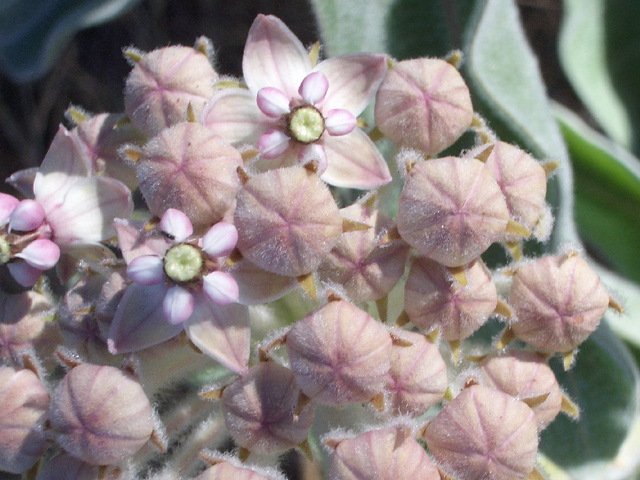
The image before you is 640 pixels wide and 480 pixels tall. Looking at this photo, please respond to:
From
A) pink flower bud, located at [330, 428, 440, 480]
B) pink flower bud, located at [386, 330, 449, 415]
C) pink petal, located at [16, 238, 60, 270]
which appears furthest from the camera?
pink petal, located at [16, 238, 60, 270]

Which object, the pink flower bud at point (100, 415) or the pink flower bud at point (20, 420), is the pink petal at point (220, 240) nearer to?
the pink flower bud at point (100, 415)

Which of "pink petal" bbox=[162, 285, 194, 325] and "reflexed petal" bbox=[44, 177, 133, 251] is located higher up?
"reflexed petal" bbox=[44, 177, 133, 251]

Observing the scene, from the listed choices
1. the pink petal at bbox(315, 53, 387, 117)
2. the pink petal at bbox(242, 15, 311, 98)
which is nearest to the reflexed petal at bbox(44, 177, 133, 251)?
the pink petal at bbox(242, 15, 311, 98)

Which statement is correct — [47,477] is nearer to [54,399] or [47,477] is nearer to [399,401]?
[54,399]

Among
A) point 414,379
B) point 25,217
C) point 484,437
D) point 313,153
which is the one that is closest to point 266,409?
point 414,379

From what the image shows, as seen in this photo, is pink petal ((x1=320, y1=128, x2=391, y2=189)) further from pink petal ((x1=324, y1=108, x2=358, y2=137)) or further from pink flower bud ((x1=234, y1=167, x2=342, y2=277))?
pink flower bud ((x1=234, y1=167, x2=342, y2=277))

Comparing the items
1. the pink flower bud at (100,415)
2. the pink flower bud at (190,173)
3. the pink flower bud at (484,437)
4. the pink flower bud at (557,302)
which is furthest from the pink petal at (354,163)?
the pink flower bud at (100,415)

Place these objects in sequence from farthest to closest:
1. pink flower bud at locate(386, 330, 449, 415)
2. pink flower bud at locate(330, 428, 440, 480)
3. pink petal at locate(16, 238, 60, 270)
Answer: pink petal at locate(16, 238, 60, 270)
pink flower bud at locate(386, 330, 449, 415)
pink flower bud at locate(330, 428, 440, 480)
